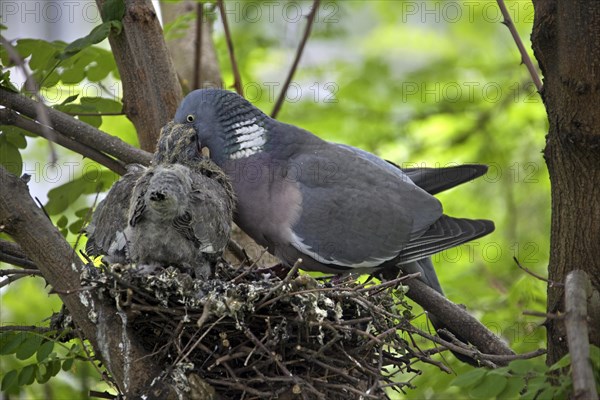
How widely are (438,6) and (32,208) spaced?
5569 mm

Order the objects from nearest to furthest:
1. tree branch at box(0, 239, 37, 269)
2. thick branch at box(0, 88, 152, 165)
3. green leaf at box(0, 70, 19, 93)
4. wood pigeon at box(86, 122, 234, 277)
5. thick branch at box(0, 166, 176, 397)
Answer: thick branch at box(0, 166, 176, 397)
wood pigeon at box(86, 122, 234, 277)
tree branch at box(0, 239, 37, 269)
green leaf at box(0, 70, 19, 93)
thick branch at box(0, 88, 152, 165)

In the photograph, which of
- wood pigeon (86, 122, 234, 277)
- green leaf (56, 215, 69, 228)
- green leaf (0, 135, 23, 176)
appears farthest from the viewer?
green leaf (56, 215, 69, 228)

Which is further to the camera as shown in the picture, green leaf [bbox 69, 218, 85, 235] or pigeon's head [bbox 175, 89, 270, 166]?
green leaf [bbox 69, 218, 85, 235]

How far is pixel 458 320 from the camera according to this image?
4305 millimetres

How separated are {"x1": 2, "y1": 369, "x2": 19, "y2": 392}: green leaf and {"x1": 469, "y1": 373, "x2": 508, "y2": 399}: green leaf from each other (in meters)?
2.27

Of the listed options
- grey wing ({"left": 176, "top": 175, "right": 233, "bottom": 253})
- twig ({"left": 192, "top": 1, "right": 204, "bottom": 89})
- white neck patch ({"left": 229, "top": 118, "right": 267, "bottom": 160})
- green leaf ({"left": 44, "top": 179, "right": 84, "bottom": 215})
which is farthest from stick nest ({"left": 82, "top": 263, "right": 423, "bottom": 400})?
twig ({"left": 192, "top": 1, "right": 204, "bottom": 89})

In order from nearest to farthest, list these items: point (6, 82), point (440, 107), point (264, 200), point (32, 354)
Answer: point (32, 354)
point (6, 82)
point (264, 200)
point (440, 107)

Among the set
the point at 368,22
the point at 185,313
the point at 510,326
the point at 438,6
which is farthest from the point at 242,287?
the point at 368,22

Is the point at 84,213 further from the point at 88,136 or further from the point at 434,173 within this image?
the point at 434,173

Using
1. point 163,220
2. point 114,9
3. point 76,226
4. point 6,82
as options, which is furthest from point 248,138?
point 6,82

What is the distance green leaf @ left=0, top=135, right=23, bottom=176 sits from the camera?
4465 millimetres

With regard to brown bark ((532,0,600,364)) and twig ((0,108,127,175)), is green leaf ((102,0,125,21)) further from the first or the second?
brown bark ((532,0,600,364))

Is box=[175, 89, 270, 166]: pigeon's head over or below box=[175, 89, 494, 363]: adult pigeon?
over

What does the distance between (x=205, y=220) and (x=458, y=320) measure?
1.38 metres
